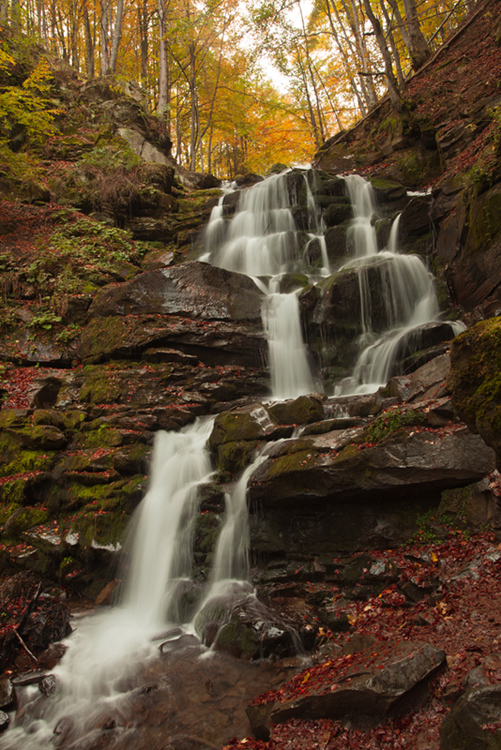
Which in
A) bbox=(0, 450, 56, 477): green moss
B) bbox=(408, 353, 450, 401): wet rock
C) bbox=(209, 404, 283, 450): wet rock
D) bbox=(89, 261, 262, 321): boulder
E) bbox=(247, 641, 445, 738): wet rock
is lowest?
bbox=(247, 641, 445, 738): wet rock

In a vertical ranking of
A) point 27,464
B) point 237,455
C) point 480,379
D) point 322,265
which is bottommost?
point 237,455

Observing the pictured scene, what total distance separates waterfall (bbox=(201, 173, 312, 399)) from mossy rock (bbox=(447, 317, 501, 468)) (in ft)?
21.8

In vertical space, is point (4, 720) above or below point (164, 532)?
below

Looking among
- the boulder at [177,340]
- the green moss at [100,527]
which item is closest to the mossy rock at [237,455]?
the green moss at [100,527]

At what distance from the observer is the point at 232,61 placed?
26.8 metres

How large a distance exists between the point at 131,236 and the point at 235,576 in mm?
12491

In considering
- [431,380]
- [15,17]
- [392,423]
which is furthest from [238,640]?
[15,17]

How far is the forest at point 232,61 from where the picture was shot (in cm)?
2012

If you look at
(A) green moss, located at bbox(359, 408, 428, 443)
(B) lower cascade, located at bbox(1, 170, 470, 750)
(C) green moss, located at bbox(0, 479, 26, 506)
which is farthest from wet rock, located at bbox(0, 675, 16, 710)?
(A) green moss, located at bbox(359, 408, 428, 443)

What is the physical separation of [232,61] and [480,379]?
3137 centimetres

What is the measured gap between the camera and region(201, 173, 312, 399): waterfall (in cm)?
1022

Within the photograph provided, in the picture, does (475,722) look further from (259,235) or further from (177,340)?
(259,235)

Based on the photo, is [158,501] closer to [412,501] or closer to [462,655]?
[412,501]

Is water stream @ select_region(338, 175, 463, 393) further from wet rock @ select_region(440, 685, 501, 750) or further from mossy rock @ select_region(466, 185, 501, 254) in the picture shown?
wet rock @ select_region(440, 685, 501, 750)
